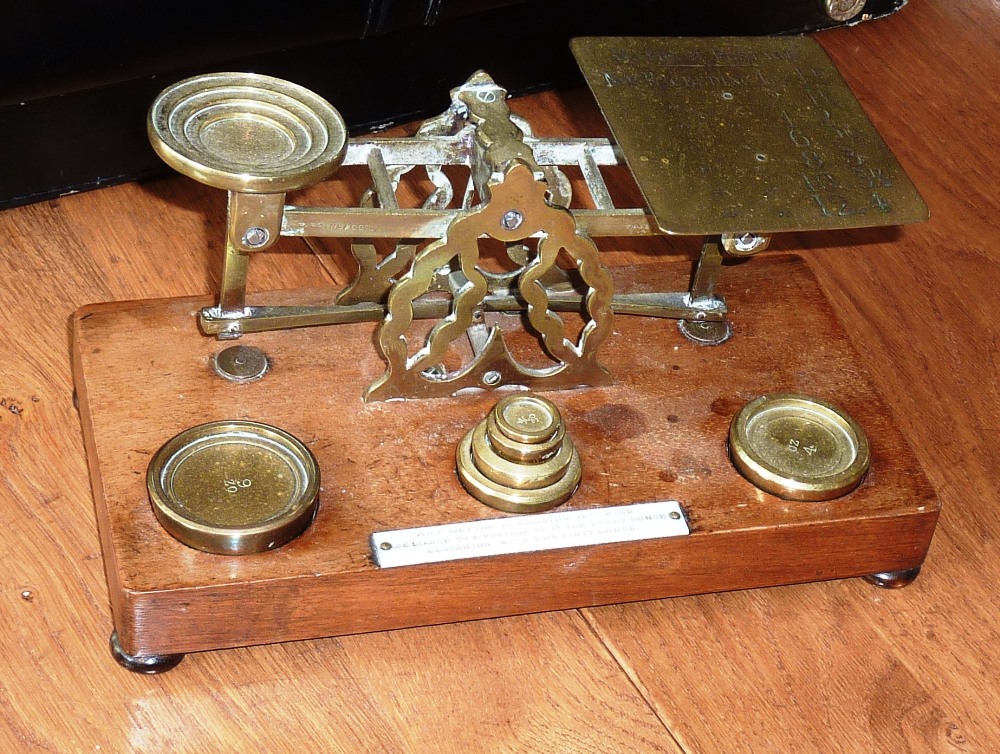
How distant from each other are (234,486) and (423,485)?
180 mm

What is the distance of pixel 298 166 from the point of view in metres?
1.39

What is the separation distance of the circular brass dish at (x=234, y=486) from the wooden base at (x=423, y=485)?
0.02 metres

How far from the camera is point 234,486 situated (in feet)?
4.67

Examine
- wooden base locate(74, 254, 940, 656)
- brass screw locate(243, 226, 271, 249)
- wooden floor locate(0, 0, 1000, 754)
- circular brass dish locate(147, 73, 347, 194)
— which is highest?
circular brass dish locate(147, 73, 347, 194)

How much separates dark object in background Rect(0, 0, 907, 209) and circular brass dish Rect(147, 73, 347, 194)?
12.9 inches

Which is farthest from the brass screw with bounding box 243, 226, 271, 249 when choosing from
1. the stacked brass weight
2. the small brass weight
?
the stacked brass weight

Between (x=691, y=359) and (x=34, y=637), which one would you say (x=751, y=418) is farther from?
(x=34, y=637)

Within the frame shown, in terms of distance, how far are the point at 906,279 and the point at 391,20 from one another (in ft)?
2.39

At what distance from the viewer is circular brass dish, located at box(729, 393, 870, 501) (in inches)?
59.6

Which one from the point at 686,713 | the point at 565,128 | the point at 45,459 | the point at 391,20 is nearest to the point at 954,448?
the point at 686,713

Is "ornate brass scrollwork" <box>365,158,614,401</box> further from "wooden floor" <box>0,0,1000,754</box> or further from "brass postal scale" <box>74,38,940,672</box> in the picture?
"wooden floor" <box>0,0,1000,754</box>

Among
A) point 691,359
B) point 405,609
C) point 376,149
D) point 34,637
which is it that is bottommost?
point 34,637

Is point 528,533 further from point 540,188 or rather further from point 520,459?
point 540,188

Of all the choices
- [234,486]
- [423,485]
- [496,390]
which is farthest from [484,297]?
[234,486]
